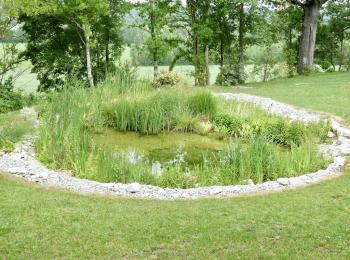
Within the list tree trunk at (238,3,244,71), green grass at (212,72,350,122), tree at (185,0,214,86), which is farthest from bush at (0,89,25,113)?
tree trunk at (238,3,244,71)

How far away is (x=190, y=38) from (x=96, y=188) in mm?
11935

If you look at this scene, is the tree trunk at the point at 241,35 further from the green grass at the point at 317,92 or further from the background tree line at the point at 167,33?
the green grass at the point at 317,92

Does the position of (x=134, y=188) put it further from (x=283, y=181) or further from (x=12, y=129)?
(x=12, y=129)

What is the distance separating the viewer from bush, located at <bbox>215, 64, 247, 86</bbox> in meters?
15.9

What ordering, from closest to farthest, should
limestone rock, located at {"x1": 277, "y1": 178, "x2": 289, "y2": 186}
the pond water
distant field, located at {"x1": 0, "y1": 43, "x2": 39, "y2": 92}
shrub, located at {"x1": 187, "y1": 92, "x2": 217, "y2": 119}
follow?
limestone rock, located at {"x1": 277, "y1": 178, "x2": 289, "y2": 186}, the pond water, shrub, located at {"x1": 187, "y1": 92, "x2": 217, "y2": 119}, distant field, located at {"x1": 0, "y1": 43, "x2": 39, "y2": 92}

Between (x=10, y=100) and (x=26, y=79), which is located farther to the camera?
(x=26, y=79)

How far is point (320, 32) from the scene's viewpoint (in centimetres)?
1958

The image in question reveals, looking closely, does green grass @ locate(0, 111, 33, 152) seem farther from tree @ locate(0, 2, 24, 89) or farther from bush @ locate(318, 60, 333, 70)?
bush @ locate(318, 60, 333, 70)

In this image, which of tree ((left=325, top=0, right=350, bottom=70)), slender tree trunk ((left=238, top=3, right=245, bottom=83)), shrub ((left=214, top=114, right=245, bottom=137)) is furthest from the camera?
tree ((left=325, top=0, right=350, bottom=70))

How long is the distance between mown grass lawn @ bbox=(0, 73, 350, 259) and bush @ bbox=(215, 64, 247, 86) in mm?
10390

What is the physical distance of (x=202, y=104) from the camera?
32.1ft

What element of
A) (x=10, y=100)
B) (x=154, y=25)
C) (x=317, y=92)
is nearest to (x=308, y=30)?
(x=317, y=92)

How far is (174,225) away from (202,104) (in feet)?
18.0

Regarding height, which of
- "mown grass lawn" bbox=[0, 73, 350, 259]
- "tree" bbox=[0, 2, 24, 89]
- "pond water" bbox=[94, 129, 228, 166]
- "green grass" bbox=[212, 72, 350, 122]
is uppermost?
"tree" bbox=[0, 2, 24, 89]
